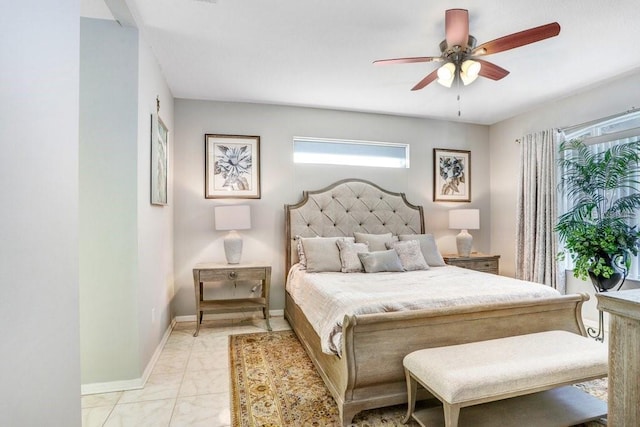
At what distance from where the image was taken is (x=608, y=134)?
3.33 m

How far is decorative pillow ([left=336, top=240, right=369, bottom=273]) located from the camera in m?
3.31

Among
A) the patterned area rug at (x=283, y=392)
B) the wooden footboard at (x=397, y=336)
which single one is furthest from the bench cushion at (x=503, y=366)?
the patterned area rug at (x=283, y=392)

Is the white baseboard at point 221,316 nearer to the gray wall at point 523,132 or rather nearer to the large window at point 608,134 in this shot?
the gray wall at point 523,132

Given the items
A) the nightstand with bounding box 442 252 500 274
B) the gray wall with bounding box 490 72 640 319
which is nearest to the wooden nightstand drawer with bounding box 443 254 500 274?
the nightstand with bounding box 442 252 500 274

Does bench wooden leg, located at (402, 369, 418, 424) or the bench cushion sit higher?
the bench cushion

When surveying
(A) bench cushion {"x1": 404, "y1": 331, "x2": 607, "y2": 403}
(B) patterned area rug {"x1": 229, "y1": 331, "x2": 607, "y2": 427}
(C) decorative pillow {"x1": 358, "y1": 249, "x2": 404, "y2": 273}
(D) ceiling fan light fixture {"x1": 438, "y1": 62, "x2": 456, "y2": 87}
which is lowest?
(B) patterned area rug {"x1": 229, "y1": 331, "x2": 607, "y2": 427}

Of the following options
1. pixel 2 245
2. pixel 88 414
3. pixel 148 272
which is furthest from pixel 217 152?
pixel 2 245

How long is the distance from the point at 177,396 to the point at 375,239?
7.93 feet

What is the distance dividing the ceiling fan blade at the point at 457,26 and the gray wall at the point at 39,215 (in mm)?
2009

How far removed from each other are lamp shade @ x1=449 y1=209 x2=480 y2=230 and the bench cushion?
2309 millimetres

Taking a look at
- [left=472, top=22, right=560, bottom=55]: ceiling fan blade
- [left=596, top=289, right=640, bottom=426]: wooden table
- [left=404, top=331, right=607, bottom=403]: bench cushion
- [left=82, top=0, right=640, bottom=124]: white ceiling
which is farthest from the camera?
[left=82, top=0, right=640, bottom=124]: white ceiling

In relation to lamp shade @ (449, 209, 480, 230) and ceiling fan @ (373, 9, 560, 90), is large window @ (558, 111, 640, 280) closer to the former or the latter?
lamp shade @ (449, 209, 480, 230)

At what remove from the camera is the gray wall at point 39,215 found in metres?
0.83

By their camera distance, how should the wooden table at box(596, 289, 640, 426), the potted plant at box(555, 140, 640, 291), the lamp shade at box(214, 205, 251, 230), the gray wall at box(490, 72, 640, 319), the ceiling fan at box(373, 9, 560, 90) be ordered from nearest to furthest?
1. the wooden table at box(596, 289, 640, 426)
2. the ceiling fan at box(373, 9, 560, 90)
3. the potted plant at box(555, 140, 640, 291)
4. the gray wall at box(490, 72, 640, 319)
5. the lamp shade at box(214, 205, 251, 230)
